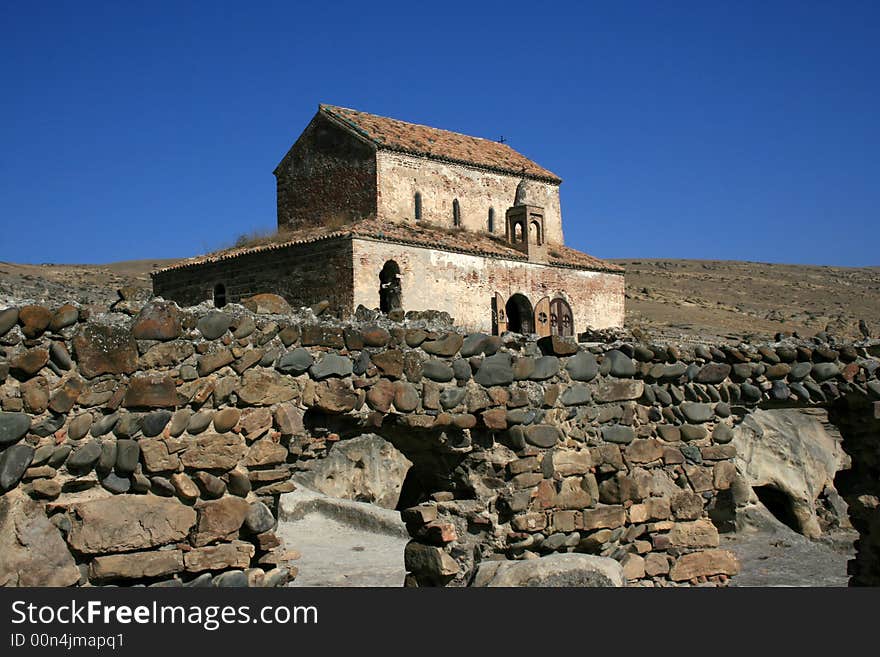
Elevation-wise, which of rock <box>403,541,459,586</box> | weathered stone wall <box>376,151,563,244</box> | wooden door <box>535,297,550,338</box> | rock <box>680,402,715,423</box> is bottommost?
rock <box>403,541,459,586</box>

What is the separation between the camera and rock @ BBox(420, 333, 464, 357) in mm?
5988

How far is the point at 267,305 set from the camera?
18.7ft

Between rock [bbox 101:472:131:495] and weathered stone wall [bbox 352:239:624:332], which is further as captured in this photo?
weathered stone wall [bbox 352:239:624:332]

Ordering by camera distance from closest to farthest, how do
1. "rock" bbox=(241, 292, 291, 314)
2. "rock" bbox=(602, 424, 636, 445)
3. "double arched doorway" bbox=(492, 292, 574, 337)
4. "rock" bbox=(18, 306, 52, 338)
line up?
"rock" bbox=(18, 306, 52, 338)
"rock" bbox=(241, 292, 291, 314)
"rock" bbox=(602, 424, 636, 445)
"double arched doorway" bbox=(492, 292, 574, 337)

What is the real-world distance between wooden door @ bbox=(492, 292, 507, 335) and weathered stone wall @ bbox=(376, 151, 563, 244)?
2973 millimetres

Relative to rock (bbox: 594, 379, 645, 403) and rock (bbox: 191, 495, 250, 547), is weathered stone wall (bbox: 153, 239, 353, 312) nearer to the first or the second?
rock (bbox: 594, 379, 645, 403)

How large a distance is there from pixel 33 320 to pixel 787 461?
11168 millimetres

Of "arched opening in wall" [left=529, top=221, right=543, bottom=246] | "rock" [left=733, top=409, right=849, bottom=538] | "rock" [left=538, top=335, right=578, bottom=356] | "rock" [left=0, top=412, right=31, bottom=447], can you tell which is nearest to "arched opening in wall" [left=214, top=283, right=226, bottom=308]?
"arched opening in wall" [left=529, top=221, right=543, bottom=246]

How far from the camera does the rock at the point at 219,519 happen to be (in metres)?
5.05

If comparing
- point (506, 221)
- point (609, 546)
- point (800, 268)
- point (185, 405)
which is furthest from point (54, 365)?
point (800, 268)

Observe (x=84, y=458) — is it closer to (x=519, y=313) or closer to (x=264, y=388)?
(x=264, y=388)

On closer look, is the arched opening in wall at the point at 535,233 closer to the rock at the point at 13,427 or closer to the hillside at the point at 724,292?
the hillside at the point at 724,292

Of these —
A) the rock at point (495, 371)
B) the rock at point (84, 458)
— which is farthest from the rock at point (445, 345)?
the rock at point (84, 458)
